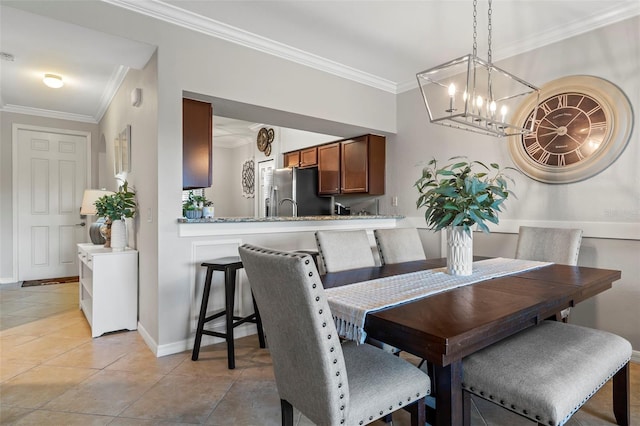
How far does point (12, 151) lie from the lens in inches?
197

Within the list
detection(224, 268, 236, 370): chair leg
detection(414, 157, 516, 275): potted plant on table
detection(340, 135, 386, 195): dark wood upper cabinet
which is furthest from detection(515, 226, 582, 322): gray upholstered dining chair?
detection(224, 268, 236, 370): chair leg

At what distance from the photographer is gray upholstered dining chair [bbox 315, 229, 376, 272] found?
2.27m

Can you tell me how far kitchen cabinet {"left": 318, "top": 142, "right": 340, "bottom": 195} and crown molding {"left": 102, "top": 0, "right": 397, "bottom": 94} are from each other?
1.06 metres

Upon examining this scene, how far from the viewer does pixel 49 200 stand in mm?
5312

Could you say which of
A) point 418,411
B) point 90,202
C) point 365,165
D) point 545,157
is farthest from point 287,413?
point 90,202

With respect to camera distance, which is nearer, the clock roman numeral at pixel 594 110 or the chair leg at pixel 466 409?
the chair leg at pixel 466 409

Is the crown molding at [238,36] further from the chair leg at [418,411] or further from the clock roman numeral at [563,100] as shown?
the chair leg at [418,411]

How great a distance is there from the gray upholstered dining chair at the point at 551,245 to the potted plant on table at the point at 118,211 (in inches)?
129

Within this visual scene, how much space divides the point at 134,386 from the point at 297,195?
3007mm

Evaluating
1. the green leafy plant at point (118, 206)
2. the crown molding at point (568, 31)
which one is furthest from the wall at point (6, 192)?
the crown molding at point (568, 31)

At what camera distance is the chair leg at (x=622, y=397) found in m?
1.72

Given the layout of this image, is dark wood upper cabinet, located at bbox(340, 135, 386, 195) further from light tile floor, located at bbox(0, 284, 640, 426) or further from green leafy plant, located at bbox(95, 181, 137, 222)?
green leafy plant, located at bbox(95, 181, 137, 222)

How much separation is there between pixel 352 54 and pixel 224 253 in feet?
7.09

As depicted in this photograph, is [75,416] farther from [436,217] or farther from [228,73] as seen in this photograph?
[228,73]
